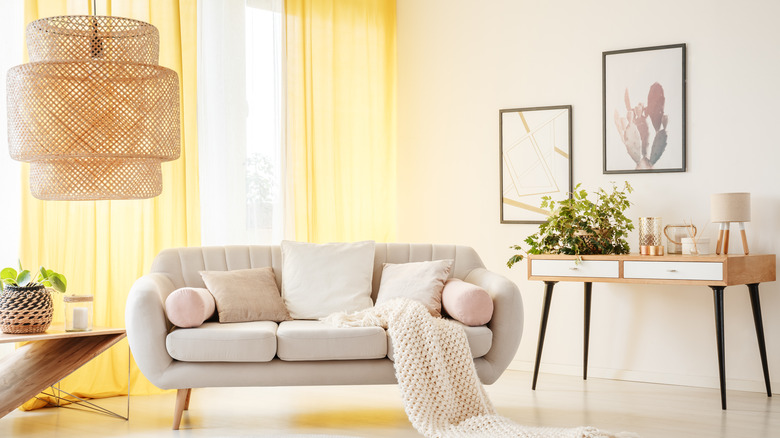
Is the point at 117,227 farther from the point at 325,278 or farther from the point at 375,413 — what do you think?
the point at 375,413

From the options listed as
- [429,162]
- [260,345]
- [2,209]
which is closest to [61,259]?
[2,209]

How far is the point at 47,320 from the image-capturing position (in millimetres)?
3387

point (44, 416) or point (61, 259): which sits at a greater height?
point (61, 259)

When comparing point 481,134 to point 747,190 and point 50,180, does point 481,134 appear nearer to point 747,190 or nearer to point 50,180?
point 747,190

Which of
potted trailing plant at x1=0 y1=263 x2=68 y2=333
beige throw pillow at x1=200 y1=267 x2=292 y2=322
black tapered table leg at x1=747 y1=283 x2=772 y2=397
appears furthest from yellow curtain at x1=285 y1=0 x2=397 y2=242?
black tapered table leg at x1=747 y1=283 x2=772 y2=397

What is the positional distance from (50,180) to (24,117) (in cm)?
20

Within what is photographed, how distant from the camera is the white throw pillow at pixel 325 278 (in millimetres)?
3744

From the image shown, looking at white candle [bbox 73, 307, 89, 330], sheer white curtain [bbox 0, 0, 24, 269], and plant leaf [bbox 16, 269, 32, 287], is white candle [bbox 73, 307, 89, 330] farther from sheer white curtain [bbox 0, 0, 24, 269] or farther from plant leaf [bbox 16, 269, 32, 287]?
sheer white curtain [bbox 0, 0, 24, 269]

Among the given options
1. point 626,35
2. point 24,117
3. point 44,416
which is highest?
point 626,35

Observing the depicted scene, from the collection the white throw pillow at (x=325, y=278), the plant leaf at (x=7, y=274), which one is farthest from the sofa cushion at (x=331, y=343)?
the plant leaf at (x=7, y=274)

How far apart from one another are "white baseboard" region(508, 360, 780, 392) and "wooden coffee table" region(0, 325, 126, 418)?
2.55m

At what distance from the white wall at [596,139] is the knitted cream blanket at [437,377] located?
165 cm

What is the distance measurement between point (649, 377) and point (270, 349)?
2.37 m

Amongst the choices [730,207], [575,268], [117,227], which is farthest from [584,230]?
[117,227]
